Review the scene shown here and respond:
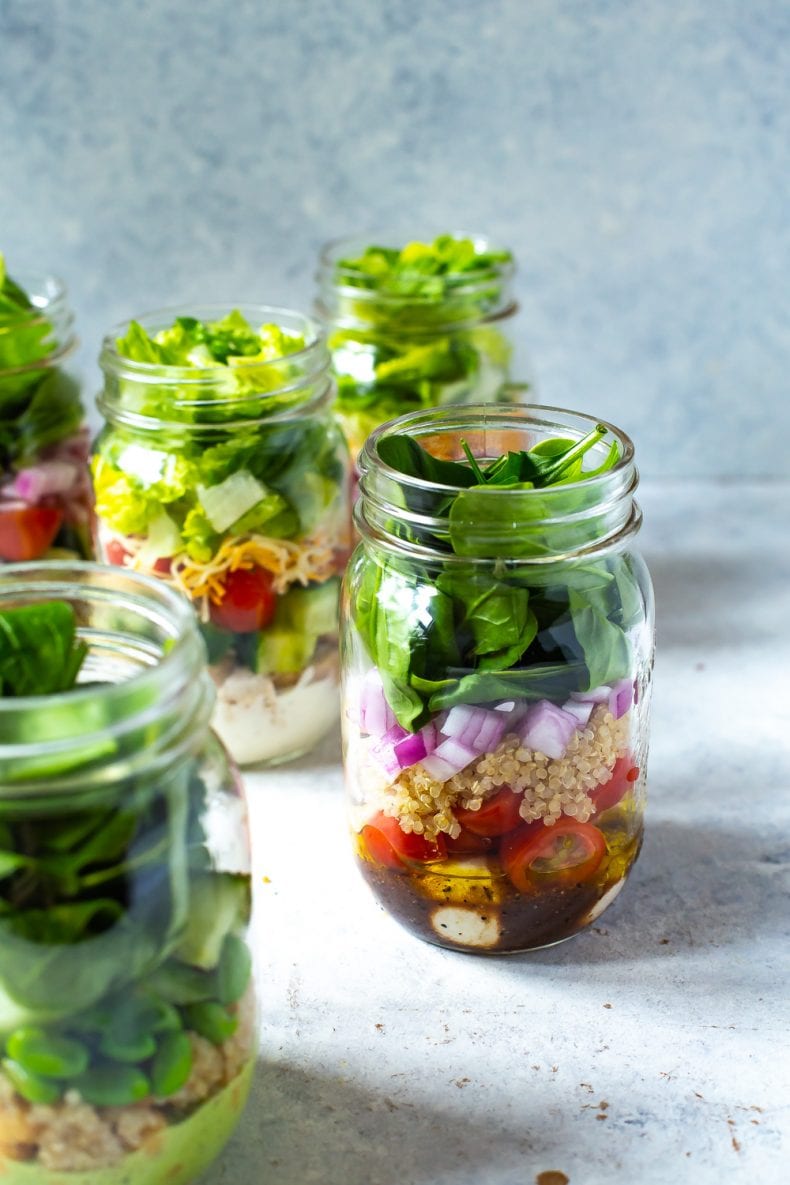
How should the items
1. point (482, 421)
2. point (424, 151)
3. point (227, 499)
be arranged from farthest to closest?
point (424, 151)
point (227, 499)
point (482, 421)

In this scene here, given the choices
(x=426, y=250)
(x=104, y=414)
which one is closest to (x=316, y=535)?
(x=104, y=414)

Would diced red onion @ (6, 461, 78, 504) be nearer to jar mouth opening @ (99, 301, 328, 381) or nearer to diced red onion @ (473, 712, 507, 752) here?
jar mouth opening @ (99, 301, 328, 381)

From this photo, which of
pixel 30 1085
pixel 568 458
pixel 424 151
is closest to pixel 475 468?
pixel 568 458

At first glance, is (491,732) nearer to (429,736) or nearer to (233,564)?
(429,736)

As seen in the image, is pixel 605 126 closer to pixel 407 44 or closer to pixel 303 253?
pixel 407 44

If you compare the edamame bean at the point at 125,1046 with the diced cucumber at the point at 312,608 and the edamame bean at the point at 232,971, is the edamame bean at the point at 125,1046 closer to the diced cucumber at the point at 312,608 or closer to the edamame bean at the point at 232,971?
the edamame bean at the point at 232,971

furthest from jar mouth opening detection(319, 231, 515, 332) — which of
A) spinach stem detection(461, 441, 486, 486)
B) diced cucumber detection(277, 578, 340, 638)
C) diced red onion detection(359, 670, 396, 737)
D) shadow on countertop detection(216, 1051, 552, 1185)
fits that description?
shadow on countertop detection(216, 1051, 552, 1185)
